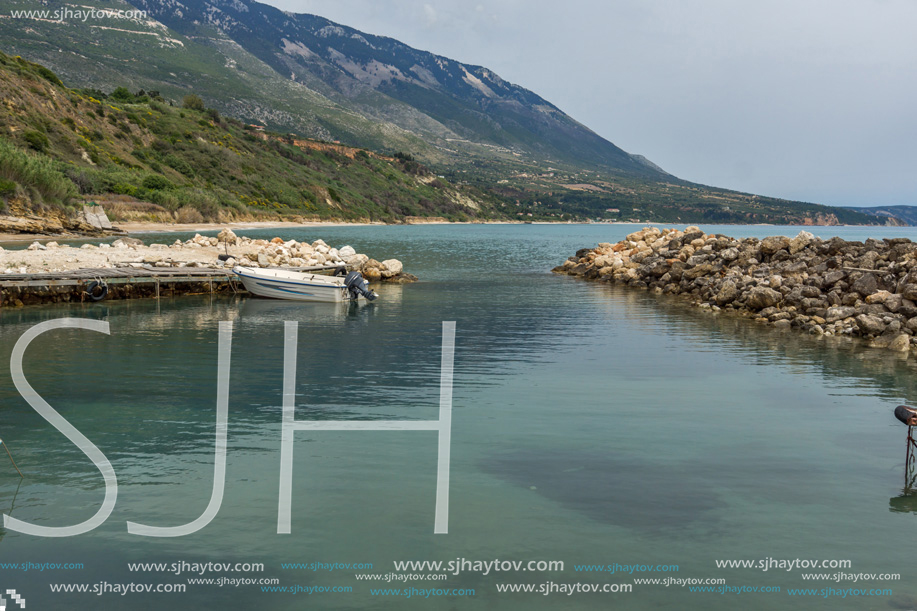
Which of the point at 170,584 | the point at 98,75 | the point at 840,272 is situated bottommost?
the point at 170,584

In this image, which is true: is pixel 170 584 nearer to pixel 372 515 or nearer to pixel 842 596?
pixel 372 515

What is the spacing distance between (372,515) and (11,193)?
2034 inches

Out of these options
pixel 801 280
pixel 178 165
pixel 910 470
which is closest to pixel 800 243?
pixel 801 280

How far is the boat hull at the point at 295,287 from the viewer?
31.8 metres

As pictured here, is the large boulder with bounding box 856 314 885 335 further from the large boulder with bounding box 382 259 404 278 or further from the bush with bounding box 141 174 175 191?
the bush with bounding box 141 174 175 191

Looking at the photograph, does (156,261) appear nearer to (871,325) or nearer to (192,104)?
(871,325)

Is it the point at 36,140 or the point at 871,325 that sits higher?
the point at 36,140

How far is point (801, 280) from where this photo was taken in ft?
97.4

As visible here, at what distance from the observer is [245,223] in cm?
8994

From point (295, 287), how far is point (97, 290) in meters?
8.02

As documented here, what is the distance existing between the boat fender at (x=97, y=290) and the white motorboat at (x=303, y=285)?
5.47 metres

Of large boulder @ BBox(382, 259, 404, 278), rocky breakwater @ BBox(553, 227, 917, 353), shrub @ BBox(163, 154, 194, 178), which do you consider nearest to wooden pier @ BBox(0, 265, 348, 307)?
large boulder @ BBox(382, 259, 404, 278)

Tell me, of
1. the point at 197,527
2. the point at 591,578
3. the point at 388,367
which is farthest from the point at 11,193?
the point at 591,578

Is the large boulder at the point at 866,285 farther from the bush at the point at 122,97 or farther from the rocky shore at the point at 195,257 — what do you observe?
the bush at the point at 122,97
